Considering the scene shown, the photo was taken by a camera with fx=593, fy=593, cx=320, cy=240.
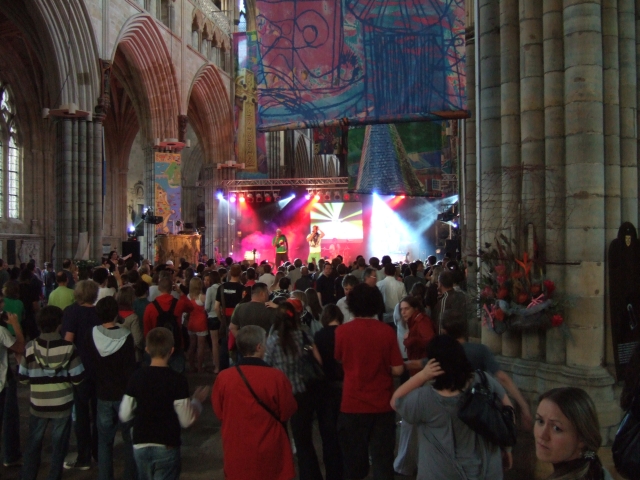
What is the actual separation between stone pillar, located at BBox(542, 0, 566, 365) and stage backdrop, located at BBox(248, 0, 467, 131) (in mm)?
2098

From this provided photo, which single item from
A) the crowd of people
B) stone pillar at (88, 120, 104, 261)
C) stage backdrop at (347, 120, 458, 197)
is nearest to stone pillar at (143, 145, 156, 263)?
stone pillar at (88, 120, 104, 261)

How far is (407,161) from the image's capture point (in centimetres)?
1911

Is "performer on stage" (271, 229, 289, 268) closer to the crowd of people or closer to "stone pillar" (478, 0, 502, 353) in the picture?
the crowd of people

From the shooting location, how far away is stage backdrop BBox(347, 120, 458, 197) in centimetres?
1903

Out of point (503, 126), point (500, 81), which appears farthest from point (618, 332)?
point (500, 81)

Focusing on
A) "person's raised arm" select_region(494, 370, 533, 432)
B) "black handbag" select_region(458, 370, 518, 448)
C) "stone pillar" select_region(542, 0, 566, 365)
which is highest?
"stone pillar" select_region(542, 0, 566, 365)

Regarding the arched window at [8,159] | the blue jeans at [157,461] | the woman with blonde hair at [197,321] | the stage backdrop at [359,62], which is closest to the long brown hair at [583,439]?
the blue jeans at [157,461]

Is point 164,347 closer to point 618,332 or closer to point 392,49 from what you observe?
point 618,332

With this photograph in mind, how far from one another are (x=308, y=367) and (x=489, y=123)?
137 inches

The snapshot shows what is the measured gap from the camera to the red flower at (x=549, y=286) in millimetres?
5098

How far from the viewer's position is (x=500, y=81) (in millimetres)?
5949

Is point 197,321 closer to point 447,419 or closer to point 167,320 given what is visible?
point 167,320

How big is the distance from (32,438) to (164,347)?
1.68 m

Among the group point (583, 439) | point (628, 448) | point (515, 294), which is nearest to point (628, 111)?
point (515, 294)
